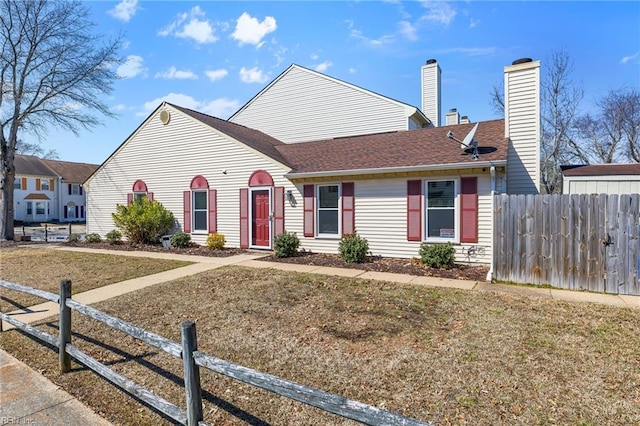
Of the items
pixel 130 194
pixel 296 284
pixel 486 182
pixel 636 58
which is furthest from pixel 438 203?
pixel 636 58

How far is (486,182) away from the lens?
9.95 metres

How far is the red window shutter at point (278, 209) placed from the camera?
13000 millimetres

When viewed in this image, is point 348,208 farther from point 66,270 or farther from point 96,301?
point 66,270

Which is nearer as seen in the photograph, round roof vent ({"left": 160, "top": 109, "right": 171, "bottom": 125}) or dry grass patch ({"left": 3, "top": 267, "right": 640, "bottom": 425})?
dry grass patch ({"left": 3, "top": 267, "right": 640, "bottom": 425})

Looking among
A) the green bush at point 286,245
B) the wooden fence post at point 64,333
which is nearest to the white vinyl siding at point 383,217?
the green bush at point 286,245

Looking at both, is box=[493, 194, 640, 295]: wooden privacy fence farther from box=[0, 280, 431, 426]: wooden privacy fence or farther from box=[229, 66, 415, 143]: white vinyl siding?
box=[229, 66, 415, 143]: white vinyl siding

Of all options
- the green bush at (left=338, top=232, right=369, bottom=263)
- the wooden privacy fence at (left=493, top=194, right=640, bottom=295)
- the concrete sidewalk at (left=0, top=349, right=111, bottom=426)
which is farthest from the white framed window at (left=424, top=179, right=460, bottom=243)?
the concrete sidewalk at (left=0, top=349, right=111, bottom=426)

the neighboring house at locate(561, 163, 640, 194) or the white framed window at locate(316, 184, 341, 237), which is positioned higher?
the neighboring house at locate(561, 163, 640, 194)

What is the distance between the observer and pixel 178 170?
1548 cm

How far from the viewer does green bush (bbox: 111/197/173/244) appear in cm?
1486

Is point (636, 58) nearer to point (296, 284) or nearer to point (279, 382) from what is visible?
point (296, 284)

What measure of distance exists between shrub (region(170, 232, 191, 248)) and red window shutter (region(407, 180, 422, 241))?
354 inches

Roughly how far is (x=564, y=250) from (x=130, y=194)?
17.4 m

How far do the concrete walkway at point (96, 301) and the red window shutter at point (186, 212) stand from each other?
2.27 metres
